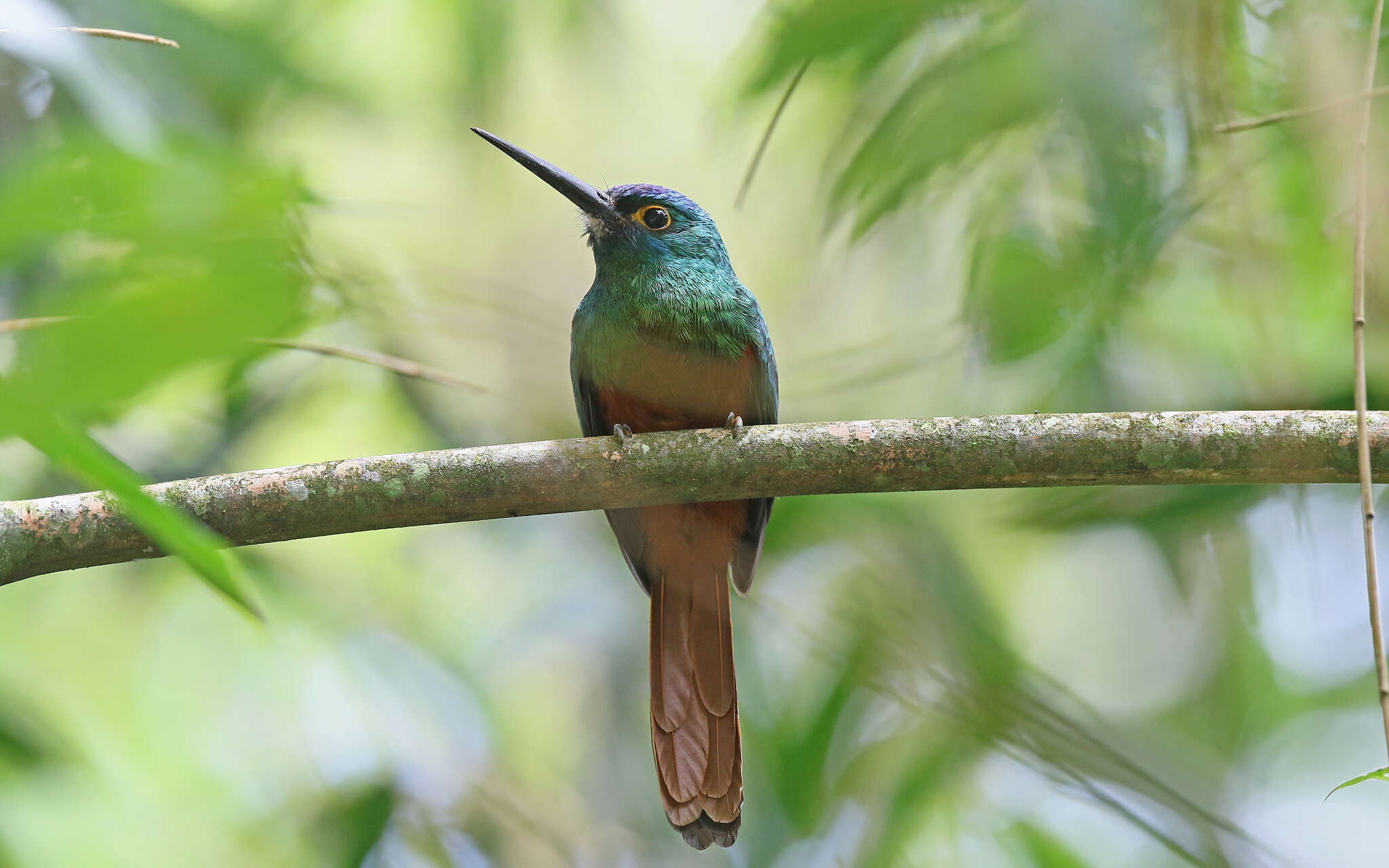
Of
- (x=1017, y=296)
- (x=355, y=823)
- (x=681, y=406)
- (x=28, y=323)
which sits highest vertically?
(x=28, y=323)

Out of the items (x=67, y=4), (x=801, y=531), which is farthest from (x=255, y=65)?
(x=801, y=531)

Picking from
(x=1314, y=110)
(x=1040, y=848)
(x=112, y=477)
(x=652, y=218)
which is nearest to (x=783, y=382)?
(x=652, y=218)

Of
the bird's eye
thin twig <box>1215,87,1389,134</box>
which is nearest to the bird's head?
the bird's eye

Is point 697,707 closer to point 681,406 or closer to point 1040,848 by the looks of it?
point 681,406

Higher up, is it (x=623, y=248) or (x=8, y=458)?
(x=623, y=248)

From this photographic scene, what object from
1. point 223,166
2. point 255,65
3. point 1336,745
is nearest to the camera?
point 223,166

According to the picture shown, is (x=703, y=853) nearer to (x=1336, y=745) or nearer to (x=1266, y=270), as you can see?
A: (x=1336, y=745)

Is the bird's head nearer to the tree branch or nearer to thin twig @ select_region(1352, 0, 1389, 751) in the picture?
the tree branch
